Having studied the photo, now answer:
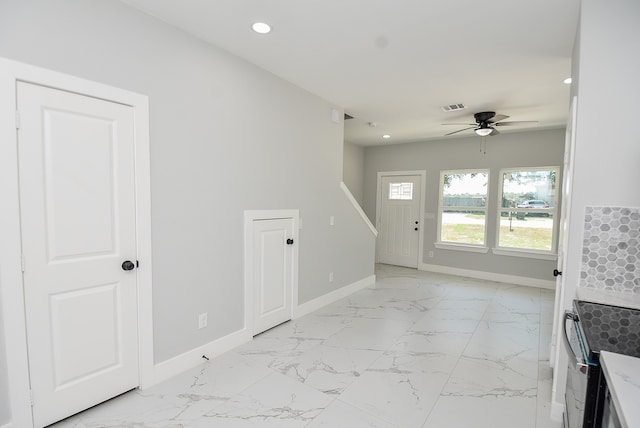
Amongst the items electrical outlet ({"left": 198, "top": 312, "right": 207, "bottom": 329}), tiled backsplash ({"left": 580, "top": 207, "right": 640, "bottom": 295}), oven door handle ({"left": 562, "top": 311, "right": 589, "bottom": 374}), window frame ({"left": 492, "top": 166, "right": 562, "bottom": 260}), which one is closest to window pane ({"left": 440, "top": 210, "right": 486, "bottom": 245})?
window frame ({"left": 492, "top": 166, "right": 562, "bottom": 260})

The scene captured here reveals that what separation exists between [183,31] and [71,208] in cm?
152

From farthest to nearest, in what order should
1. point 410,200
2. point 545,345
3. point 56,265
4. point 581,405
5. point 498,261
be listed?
1. point 410,200
2. point 498,261
3. point 545,345
4. point 56,265
5. point 581,405

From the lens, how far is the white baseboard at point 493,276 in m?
5.16

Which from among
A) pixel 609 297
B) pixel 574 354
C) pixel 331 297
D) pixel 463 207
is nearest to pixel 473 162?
pixel 463 207

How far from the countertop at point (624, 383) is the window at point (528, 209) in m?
4.83

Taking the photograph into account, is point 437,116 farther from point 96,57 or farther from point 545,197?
point 96,57

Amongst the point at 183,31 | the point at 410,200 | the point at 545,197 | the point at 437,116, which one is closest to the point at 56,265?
the point at 183,31

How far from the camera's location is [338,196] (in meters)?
4.26

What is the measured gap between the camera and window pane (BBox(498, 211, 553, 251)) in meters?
5.19

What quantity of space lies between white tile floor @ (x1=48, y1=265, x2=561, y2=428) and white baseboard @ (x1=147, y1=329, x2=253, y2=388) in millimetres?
58

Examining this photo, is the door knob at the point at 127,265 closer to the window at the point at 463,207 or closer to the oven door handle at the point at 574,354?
the oven door handle at the point at 574,354

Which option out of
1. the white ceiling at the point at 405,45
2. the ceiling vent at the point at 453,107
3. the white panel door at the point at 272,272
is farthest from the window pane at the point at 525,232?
the white panel door at the point at 272,272

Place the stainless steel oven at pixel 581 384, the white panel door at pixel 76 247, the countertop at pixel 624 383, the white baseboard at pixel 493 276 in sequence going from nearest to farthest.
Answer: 1. the countertop at pixel 624 383
2. the stainless steel oven at pixel 581 384
3. the white panel door at pixel 76 247
4. the white baseboard at pixel 493 276

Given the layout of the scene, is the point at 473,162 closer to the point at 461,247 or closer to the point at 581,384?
the point at 461,247
